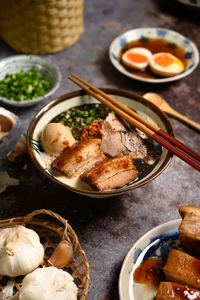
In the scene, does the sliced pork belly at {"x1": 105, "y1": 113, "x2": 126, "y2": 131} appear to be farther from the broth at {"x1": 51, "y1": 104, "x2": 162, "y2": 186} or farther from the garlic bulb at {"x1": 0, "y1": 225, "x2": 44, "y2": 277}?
the garlic bulb at {"x1": 0, "y1": 225, "x2": 44, "y2": 277}

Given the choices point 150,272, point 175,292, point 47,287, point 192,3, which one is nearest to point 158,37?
point 192,3

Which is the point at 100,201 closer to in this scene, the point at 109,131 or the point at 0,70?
the point at 109,131

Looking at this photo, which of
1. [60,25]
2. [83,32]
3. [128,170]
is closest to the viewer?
[128,170]

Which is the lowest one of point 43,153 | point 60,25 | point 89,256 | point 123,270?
point 89,256

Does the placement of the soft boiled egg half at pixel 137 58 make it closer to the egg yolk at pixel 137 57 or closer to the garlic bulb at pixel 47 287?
the egg yolk at pixel 137 57

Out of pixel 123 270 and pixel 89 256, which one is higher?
pixel 123 270

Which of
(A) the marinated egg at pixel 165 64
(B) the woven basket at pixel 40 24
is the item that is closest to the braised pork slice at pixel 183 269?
(A) the marinated egg at pixel 165 64

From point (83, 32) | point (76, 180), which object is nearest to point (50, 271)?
point (76, 180)
